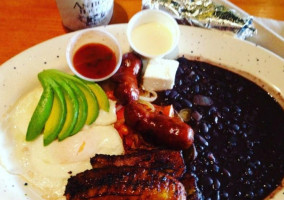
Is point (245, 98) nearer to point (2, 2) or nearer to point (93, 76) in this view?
point (93, 76)

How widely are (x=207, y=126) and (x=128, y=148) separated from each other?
497mm

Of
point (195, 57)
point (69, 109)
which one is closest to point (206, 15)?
point (195, 57)

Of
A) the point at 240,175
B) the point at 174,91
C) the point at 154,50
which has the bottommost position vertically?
the point at 240,175

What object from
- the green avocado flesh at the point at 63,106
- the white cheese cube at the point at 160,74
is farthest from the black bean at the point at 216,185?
the green avocado flesh at the point at 63,106

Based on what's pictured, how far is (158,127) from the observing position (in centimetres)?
210

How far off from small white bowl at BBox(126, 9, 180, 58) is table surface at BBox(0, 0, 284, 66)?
0.23 m

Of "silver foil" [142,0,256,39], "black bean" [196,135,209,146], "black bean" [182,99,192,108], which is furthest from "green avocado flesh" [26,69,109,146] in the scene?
"silver foil" [142,0,256,39]

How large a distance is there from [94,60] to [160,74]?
43 centimetres

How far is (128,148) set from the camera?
7.34 ft

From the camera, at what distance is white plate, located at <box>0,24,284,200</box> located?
233 centimetres

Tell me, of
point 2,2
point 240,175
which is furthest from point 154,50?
point 2,2

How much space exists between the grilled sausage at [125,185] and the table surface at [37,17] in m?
1.08

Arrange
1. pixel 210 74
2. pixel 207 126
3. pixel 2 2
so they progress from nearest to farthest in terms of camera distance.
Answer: pixel 207 126 → pixel 210 74 → pixel 2 2

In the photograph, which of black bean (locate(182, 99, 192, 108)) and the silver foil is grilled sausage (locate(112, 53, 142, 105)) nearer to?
black bean (locate(182, 99, 192, 108))
